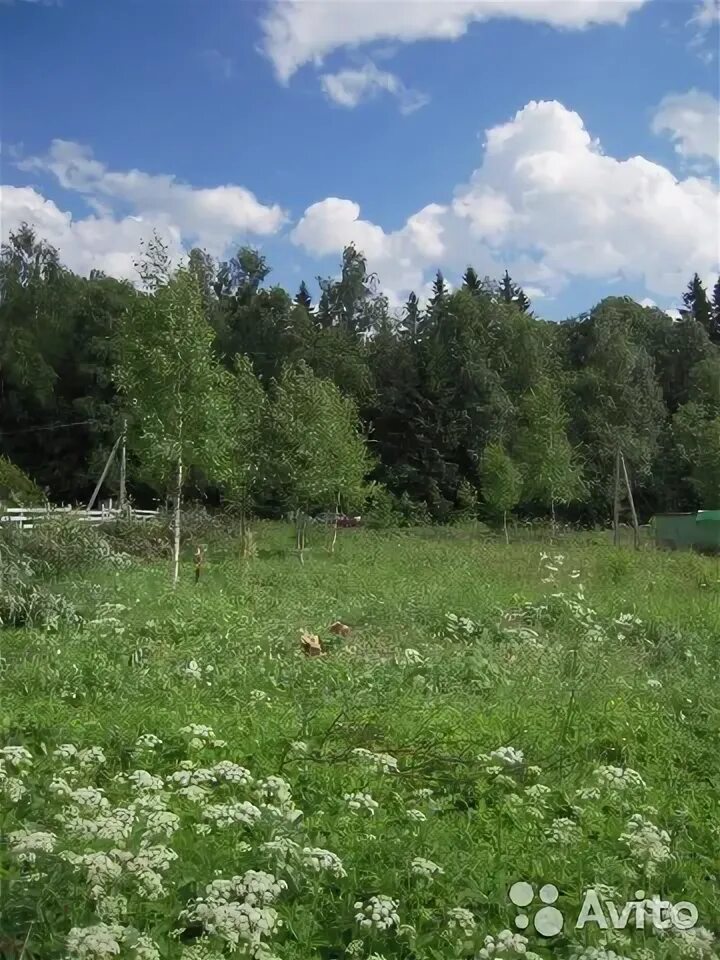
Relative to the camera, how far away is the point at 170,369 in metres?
13.1

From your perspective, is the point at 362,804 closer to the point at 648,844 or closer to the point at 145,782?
the point at 145,782

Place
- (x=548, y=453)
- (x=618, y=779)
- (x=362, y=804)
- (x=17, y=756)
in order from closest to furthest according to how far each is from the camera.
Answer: (x=362, y=804)
(x=17, y=756)
(x=618, y=779)
(x=548, y=453)

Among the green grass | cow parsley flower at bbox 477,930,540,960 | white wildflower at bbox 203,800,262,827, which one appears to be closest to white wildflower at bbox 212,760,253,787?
the green grass

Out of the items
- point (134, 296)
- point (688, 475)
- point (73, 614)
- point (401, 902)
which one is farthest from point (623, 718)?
point (688, 475)

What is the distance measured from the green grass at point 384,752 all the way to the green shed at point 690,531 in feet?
32.2

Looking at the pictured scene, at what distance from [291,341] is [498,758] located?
26006mm

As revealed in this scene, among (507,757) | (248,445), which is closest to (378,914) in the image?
(507,757)

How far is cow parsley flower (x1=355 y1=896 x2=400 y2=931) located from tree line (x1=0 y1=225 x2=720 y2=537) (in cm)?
1113

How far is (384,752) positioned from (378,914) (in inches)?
64.3

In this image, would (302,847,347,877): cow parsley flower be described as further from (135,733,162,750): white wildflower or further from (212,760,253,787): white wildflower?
(135,733,162,750): white wildflower

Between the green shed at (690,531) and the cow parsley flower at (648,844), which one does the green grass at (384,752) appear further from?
the green shed at (690,531)

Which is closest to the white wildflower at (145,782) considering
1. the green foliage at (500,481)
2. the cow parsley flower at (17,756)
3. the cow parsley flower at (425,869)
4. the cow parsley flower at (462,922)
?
the cow parsley flower at (17,756)

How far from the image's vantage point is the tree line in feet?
44.9

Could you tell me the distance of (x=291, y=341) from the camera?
95.0 feet
